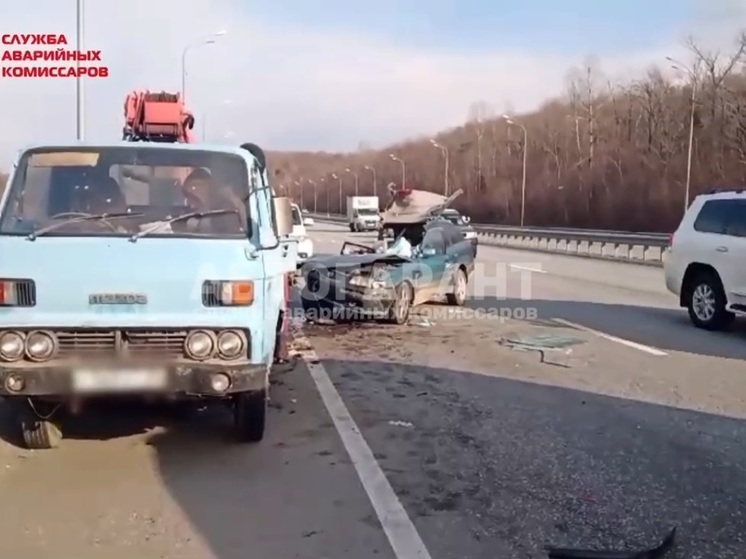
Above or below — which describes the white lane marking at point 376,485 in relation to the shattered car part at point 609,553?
below

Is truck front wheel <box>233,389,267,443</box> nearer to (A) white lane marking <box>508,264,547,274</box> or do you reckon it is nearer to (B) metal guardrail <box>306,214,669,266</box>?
(A) white lane marking <box>508,264,547,274</box>

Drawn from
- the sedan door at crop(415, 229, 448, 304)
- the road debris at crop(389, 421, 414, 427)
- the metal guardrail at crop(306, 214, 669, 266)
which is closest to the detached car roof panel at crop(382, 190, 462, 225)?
the metal guardrail at crop(306, 214, 669, 266)

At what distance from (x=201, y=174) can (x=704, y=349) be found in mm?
7097

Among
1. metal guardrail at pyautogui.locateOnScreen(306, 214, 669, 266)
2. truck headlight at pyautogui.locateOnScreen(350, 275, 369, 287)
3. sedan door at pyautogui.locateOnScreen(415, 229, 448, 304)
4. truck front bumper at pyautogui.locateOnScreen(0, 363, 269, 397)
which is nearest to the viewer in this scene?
truck front bumper at pyautogui.locateOnScreen(0, 363, 269, 397)

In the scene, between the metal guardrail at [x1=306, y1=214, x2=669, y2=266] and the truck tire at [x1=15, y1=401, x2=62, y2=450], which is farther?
the metal guardrail at [x1=306, y1=214, x2=669, y2=266]

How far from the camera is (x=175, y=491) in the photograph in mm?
5395

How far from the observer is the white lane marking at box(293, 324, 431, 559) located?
456cm

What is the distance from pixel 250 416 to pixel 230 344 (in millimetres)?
886

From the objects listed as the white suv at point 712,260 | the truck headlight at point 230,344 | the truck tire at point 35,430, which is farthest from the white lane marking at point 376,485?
the white suv at point 712,260

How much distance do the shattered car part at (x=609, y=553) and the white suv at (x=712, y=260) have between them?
323 inches

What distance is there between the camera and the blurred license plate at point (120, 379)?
5.43 meters

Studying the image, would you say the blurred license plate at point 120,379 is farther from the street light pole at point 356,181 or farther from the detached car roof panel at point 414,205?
the street light pole at point 356,181

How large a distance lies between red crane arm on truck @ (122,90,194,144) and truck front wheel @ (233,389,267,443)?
8.42m

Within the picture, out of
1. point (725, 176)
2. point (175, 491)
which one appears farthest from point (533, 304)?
point (725, 176)
